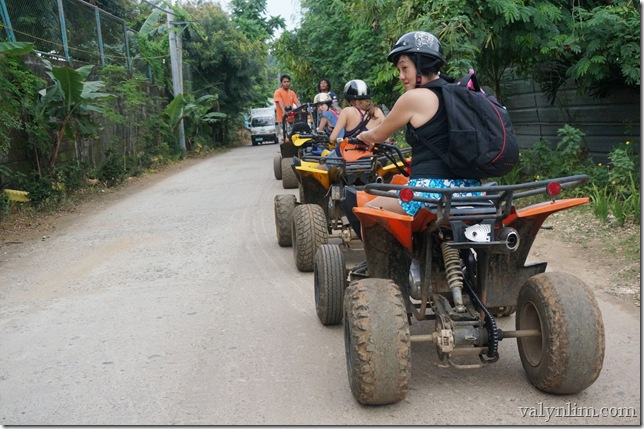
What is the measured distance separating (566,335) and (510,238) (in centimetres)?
59

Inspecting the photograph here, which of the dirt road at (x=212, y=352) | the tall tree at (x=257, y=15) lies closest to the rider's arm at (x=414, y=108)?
the dirt road at (x=212, y=352)

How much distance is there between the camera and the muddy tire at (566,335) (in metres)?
3.57

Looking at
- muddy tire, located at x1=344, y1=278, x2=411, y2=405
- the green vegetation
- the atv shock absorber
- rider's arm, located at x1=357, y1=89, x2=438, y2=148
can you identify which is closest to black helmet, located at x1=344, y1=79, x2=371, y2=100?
rider's arm, located at x1=357, y1=89, x2=438, y2=148

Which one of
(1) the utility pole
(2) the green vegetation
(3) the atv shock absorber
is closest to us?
(3) the atv shock absorber

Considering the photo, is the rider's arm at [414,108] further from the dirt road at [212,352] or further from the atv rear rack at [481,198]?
the dirt road at [212,352]

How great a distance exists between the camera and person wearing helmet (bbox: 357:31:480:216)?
3.92 metres

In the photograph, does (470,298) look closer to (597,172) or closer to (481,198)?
(481,198)

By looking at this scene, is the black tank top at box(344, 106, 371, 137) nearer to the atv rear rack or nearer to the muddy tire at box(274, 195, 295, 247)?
the muddy tire at box(274, 195, 295, 247)

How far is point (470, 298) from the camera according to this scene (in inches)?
161

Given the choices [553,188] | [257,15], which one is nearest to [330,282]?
[553,188]

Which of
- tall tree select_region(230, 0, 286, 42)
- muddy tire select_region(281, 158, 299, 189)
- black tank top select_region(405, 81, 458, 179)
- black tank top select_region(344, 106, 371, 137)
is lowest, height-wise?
muddy tire select_region(281, 158, 299, 189)

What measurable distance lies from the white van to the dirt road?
29.5 metres

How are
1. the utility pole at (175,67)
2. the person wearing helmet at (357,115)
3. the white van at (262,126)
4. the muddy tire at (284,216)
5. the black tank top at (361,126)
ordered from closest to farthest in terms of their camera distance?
1. the person wearing helmet at (357,115)
2. the black tank top at (361,126)
3. the muddy tire at (284,216)
4. the utility pole at (175,67)
5. the white van at (262,126)

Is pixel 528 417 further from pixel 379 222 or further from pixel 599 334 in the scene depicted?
pixel 379 222
